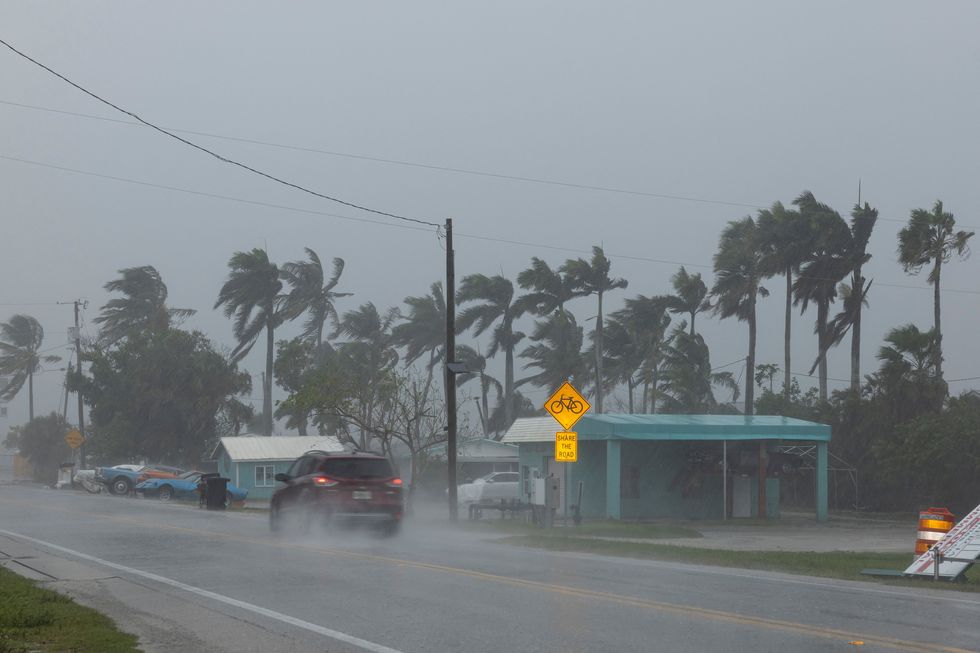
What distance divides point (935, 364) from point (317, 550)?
3333 cm

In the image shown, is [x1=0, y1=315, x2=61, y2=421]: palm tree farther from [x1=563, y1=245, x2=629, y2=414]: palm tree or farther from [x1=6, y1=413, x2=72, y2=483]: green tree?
[x1=563, y1=245, x2=629, y2=414]: palm tree

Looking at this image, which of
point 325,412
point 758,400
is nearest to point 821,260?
point 758,400

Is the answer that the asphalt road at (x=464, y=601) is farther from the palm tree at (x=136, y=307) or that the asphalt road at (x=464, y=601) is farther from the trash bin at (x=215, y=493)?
the palm tree at (x=136, y=307)

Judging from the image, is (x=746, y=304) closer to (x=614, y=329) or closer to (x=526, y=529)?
(x=614, y=329)

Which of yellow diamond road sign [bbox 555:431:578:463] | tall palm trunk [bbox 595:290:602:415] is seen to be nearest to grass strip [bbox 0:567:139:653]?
yellow diamond road sign [bbox 555:431:578:463]

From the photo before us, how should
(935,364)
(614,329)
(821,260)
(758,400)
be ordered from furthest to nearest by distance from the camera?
(614,329)
(758,400)
(821,260)
(935,364)

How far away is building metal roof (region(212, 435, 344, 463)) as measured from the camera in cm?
6166

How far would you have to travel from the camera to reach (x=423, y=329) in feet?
269

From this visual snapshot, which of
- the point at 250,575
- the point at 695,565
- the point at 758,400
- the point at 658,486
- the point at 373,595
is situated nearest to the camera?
the point at 373,595

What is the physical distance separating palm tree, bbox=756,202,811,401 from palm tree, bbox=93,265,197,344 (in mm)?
47851

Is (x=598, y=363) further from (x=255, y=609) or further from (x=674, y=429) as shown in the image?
(x=255, y=609)

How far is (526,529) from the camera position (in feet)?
95.5

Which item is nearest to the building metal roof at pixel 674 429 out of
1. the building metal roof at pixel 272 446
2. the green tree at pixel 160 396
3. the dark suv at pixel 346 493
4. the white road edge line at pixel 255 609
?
the dark suv at pixel 346 493

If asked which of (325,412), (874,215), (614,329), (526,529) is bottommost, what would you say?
(526,529)
